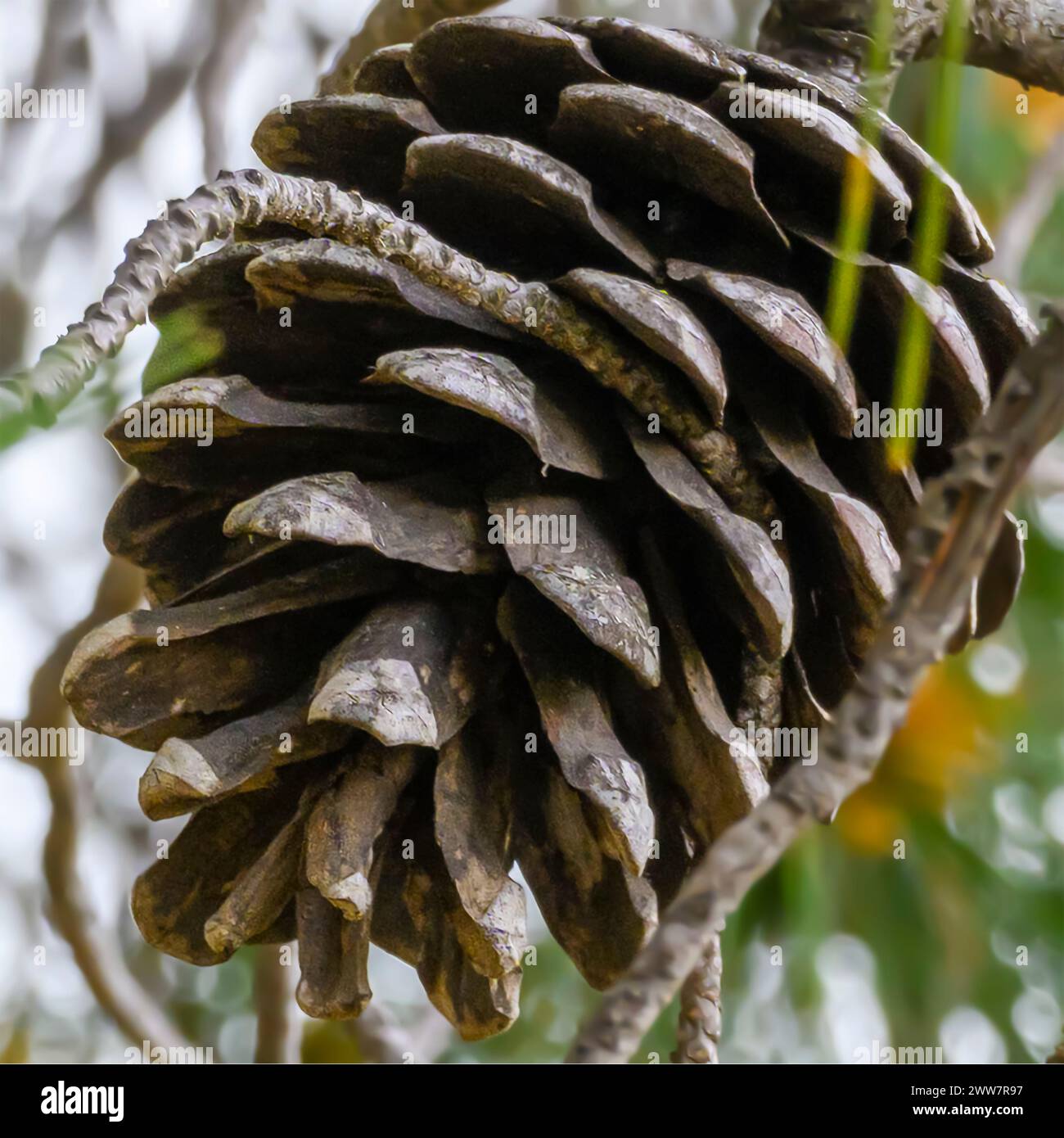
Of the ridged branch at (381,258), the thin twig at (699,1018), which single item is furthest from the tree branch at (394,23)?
the thin twig at (699,1018)

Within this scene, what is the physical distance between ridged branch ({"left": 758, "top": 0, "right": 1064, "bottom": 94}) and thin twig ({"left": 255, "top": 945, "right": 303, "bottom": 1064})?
595 mm

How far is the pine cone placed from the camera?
382 mm

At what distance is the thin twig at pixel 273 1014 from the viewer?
789 mm

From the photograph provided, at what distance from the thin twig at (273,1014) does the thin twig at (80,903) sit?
8 cm

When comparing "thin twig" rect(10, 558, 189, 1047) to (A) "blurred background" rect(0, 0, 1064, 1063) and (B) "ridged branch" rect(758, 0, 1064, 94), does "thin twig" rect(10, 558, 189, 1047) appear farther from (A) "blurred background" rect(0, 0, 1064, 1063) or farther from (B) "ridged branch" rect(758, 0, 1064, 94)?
(B) "ridged branch" rect(758, 0, 1064, 94)

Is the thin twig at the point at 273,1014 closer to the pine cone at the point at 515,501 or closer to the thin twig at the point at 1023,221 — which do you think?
the pine cone at the point at 515,501

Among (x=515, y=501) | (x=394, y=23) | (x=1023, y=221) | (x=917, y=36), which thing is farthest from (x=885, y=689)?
(x=1023, y=221)

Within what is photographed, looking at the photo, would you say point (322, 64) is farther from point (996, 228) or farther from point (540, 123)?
point (540, 123)

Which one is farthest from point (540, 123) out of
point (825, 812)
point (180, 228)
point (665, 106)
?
point (825, 812)

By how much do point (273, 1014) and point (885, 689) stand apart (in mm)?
677

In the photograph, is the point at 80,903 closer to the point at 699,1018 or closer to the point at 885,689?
the point at 699,1018

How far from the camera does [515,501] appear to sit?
0.40 m

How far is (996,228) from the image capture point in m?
0.95

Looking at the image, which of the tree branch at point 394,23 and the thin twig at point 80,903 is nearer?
the tree branch at point 394,23
